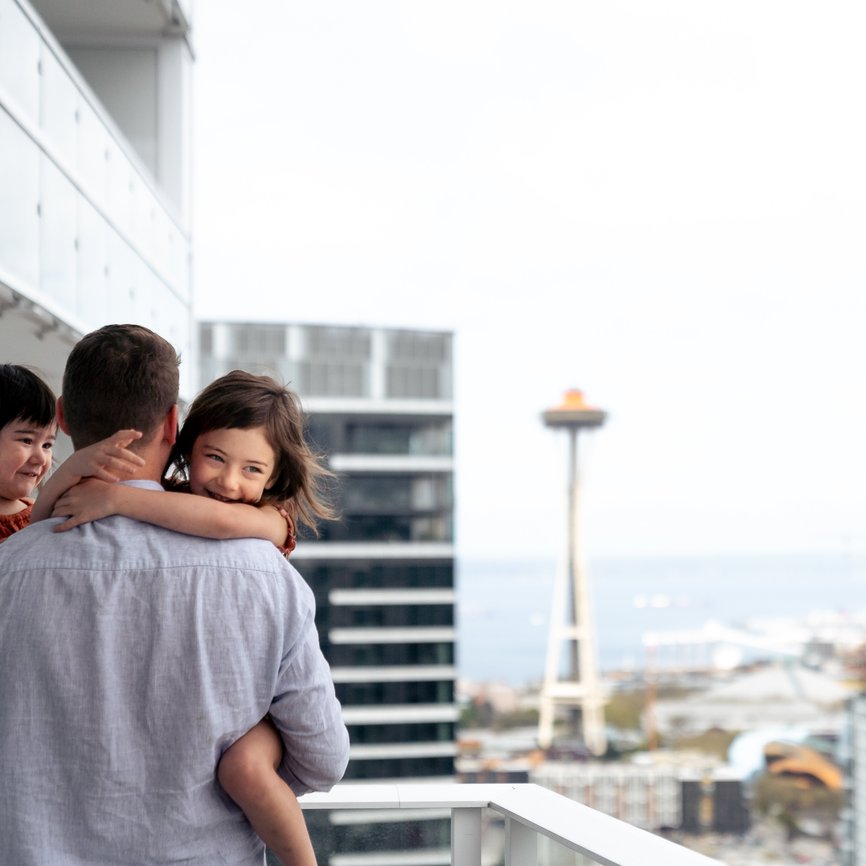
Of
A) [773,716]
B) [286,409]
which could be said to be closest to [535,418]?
[773,716]

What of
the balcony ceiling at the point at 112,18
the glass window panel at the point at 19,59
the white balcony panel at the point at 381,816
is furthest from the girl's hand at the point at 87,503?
the balcony ceiling at the point at 112,18

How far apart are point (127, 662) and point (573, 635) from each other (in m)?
51.5

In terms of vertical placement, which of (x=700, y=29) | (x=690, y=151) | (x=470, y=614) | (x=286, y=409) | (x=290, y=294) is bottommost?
(x=470, y=614)

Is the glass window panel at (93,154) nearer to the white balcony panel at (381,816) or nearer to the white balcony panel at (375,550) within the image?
the white balcony panel at (381,816)

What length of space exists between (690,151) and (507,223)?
1093cm

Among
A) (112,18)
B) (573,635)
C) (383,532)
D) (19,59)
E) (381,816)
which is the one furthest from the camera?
(573,635)

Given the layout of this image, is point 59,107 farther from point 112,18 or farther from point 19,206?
point 112,18

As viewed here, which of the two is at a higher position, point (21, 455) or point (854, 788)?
point (21, 455)

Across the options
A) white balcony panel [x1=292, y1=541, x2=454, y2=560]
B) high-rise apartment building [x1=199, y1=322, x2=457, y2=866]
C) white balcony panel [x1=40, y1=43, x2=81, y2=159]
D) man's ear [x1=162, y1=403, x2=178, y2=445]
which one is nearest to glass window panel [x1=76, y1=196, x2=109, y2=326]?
white balcony panel [x1=40, y1=43, x2=81, y2=159]

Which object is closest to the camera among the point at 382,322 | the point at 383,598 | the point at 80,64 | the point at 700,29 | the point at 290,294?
the point at 80,64

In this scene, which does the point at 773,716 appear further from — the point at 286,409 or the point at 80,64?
the point at 286,409

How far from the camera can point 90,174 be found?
16.2 feet

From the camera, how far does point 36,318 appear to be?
13.5ft

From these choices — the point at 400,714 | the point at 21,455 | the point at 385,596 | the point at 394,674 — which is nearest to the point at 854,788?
the point at 400,714
